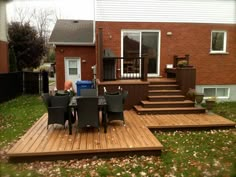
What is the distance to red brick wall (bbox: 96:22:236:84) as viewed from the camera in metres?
9.45

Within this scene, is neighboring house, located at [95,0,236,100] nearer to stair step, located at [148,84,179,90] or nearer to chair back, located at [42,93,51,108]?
stair step, located at [148,84,179,90]

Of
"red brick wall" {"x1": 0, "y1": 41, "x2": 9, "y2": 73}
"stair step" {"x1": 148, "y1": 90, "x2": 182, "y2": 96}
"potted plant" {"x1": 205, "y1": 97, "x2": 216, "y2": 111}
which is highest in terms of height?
"red brick wall" {"x1": 0, "y1": 41, "x2": 9, "y2": 73}

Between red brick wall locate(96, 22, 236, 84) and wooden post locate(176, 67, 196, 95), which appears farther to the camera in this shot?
red brick wall locate(96, 22, 236, 84)

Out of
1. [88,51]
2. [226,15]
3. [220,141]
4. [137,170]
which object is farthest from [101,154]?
[88,51]

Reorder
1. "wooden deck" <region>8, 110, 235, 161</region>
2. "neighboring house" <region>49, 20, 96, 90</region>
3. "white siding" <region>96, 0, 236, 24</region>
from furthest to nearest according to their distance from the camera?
"neighboring house" <region>49, 20, 96, 90</region> < "white siding" <region>96, 0, 236, 24</region> < "wooden deck" <region>8, 110, 235, 161</region>

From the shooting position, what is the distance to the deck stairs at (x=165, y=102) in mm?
7293

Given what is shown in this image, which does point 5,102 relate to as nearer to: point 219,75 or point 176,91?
point 176,91

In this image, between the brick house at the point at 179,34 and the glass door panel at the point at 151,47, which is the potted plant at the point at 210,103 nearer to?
the brick house at the point at 179,34

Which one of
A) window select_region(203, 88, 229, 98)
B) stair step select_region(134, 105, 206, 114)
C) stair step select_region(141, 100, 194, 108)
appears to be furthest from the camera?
window select_region(203, 88, 229, 98)

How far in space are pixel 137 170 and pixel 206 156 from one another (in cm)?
145

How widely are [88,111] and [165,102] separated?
3229 mm

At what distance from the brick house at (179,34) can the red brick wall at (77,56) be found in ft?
11.7

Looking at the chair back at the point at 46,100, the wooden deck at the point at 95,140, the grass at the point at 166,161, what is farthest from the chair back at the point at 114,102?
the chair back at the point at 46,100

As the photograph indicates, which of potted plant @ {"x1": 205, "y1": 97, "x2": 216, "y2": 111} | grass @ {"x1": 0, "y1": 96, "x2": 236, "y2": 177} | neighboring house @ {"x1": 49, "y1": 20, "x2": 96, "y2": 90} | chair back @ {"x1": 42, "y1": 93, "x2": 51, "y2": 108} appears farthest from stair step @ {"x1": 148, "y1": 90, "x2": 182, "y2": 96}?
neighboring house @ {"x1": 49, "y1": 20, "x2": 96, "y2": 90}
